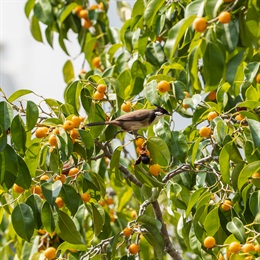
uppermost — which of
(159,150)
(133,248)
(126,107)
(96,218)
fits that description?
(126,107)

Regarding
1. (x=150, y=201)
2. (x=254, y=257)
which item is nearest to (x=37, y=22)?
(x=150, y=201)

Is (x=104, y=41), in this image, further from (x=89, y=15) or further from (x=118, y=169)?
(x=118, y=169)

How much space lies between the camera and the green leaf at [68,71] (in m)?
5.75

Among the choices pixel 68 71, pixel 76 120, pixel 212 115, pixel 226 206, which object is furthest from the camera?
pixel 68 71

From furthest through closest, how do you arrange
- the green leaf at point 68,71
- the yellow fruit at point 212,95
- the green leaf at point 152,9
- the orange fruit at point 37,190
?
the green leaf at point 68,71, the yellow fruit at point 212,95, the green leaf at point 152,9, the orange fruit at point 37,190

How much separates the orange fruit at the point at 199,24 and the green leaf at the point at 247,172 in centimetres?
54

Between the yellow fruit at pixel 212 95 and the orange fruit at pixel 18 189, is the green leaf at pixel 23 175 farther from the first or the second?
the yellow fruit at pixel 212 95

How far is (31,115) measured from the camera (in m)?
3.26

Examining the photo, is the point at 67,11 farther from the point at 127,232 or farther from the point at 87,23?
the point at 127,232

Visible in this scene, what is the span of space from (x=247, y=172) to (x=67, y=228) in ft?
2.52

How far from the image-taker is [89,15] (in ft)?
17.8

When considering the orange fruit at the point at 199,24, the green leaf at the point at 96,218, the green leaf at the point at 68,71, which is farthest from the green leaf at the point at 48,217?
the green leaf at the point at 68,71

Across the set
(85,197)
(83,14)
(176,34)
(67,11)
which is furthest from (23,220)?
(83,14)

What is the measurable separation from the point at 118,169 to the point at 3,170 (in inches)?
23.0
